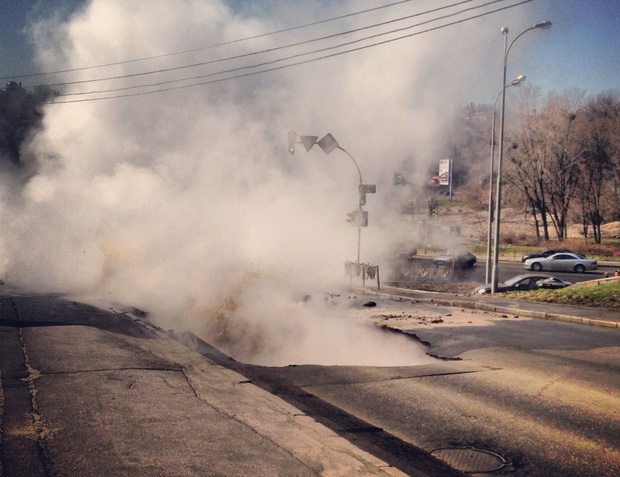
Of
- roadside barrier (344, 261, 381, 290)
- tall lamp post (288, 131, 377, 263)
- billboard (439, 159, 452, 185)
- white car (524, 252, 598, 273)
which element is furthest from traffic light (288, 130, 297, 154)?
white car (524, 252, 598, 273)

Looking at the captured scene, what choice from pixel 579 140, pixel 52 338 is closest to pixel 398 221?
pixel 52 338

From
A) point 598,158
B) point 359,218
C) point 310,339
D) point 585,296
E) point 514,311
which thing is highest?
point 598,158

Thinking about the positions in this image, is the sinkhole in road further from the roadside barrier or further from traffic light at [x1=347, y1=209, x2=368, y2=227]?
traffic light at [x1=347, y1=209, x2=368, y2=227]

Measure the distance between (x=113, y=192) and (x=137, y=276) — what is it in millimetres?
2663

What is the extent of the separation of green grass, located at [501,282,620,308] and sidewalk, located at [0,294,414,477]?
10.5 meters

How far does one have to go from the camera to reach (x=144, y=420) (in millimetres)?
4980

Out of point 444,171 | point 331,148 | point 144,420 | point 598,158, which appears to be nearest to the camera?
point 144,420

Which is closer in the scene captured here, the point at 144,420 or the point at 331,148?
the point at 144,420

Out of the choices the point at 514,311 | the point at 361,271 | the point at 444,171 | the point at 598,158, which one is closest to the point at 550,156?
the point at 598,158

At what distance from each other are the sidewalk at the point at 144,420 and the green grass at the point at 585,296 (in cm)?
1051

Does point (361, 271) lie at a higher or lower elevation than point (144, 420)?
lower

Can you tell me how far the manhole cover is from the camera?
4.48 m

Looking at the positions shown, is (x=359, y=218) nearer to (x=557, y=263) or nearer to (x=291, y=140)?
(x=291, y=140)

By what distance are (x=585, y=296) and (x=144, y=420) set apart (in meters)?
13.0
